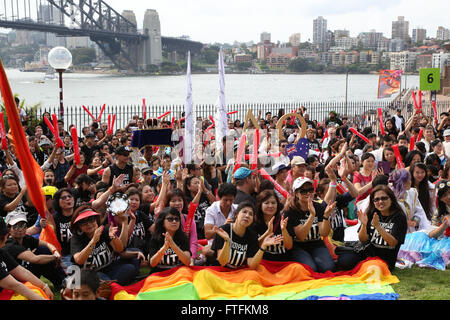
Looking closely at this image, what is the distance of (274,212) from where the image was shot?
535cm

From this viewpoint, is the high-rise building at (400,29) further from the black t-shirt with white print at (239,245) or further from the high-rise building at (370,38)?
the black t-shirt with white print at (239,245)

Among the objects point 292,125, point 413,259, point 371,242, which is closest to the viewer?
point 371,242

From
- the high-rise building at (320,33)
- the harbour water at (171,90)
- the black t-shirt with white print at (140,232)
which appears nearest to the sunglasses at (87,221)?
the black t-shirt with white print at (140,232)

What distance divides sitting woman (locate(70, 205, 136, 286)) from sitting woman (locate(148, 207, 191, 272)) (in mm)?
327

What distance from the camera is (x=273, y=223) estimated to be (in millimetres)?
→ 5422

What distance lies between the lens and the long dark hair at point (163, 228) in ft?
16.7

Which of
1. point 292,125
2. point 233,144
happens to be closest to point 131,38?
point 292,125

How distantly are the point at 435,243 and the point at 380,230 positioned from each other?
1.06 m

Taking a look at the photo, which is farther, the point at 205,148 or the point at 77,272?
the point at 205,148

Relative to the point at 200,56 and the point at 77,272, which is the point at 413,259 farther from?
the point at 200,56

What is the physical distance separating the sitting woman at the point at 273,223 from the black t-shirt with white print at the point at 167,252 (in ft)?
2.39

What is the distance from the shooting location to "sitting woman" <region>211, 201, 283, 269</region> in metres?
5.01

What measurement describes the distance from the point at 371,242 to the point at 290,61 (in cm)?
9421

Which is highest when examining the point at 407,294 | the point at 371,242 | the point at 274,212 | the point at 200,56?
the point at 200,56
